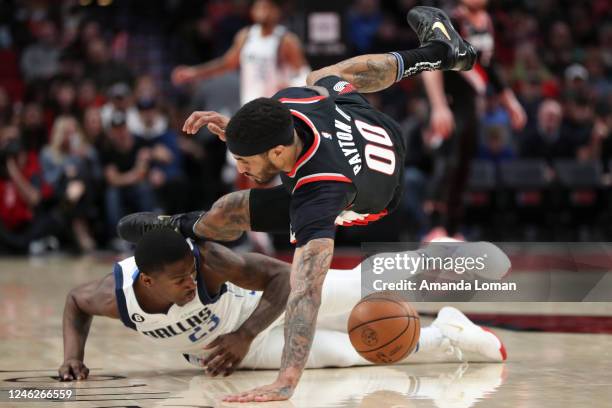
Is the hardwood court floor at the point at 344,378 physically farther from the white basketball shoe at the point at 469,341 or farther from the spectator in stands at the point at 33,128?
the spectator in stands at the point at 33,128

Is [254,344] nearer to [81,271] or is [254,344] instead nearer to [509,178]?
[81,271]

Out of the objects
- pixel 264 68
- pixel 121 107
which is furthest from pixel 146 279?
pixel 121 107

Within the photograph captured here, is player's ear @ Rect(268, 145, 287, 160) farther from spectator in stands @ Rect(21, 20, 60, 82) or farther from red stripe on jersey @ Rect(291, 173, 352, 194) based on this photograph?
spectator in stands @ Rect(21, 20, 60, 82)

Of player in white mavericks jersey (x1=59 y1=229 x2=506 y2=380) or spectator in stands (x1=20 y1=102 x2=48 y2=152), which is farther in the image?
spectator in stands (x1=20 y1=102 x2=48 y2=152)

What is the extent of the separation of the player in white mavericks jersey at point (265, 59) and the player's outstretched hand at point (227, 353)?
6081 millimetres

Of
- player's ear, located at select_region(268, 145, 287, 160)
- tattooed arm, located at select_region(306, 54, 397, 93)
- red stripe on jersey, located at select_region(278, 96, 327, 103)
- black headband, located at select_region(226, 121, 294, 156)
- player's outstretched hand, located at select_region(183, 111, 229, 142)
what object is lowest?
player's ear, located at select_region(268, 145, 287, 160)

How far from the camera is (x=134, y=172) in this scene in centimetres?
1288

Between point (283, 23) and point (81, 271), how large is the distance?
6.80m

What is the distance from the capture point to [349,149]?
4555 millimetres

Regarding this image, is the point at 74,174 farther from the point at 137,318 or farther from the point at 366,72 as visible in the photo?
the point at 137,318

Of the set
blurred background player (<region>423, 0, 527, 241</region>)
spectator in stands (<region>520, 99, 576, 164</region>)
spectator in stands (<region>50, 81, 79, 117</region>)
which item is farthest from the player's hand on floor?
spectator in stands (<region>50, 81, 79, 117</region>)

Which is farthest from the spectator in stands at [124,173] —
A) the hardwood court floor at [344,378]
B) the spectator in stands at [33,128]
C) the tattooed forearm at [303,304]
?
the tattooed forearm at [303,304]

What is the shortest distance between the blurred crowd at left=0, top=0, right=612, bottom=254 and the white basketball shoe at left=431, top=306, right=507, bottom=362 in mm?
5369

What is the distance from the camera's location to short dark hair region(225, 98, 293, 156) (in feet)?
14.0
